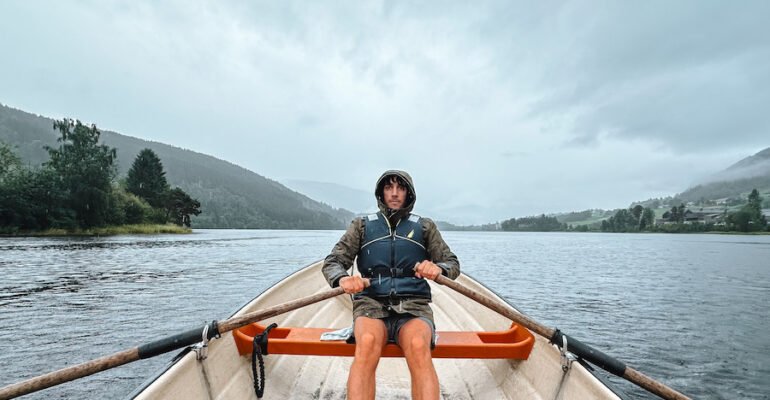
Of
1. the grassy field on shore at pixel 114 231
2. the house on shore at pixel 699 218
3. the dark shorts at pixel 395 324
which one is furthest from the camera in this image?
the house on shore at pixel 699 218

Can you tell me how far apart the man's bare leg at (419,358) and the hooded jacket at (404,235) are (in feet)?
0.98

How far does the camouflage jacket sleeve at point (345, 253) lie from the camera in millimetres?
3641

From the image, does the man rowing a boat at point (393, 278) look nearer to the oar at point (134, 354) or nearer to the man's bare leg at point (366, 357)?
the man's bare leg at point (366, 357)

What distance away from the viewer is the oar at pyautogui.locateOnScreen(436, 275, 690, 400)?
9.43 ft

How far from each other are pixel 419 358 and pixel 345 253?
1.23 meters

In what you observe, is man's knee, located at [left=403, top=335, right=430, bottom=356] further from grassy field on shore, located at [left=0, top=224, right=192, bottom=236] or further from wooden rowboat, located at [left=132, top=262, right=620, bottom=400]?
grassy field on shore, located at [left=0, top=224, right=192, bottom=236]

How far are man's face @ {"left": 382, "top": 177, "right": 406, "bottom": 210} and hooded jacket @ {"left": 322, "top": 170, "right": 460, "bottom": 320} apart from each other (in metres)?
0.04

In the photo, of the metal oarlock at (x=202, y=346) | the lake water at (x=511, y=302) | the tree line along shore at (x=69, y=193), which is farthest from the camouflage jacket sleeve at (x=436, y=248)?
the tree line along shore at (x=69, y=193)

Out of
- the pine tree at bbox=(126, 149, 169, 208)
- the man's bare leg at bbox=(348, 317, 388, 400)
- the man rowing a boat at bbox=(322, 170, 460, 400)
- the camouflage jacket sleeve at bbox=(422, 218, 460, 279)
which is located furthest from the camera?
the pine tree at bbox=(126, 149, 169, 208)

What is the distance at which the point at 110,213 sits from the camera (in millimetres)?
56312

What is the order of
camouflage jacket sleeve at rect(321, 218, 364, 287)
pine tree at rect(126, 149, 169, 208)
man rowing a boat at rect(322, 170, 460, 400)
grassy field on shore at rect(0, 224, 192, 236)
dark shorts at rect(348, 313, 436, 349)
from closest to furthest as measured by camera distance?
1. man rowing a boat at rect(322, 170, 460, 400)
2. dark shorts at rect(348, 313, 436, 349)
3. camouflage jacket sleeve at rect(321, 218, 364, 287)
4. grassy field on shore at rect(0, 224, 192, 236)
5. pine tree at rect(126, 149, 169, 208)

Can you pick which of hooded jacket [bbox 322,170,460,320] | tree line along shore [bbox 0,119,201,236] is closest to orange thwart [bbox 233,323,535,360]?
hooded jacket [bbox 322,170,460,320]

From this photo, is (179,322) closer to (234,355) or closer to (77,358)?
(77,358)

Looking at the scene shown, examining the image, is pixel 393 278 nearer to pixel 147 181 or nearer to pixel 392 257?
pixel 392 257
